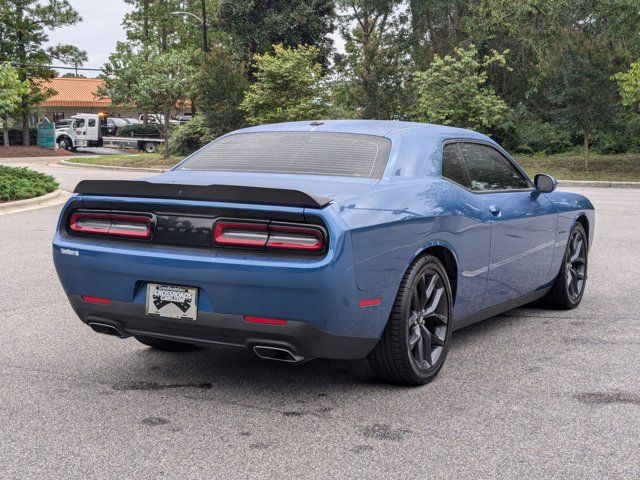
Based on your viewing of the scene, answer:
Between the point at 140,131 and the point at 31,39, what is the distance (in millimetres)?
8559

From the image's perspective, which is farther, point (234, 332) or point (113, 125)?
point (113, 125)

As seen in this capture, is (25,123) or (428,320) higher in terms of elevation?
(428,320)

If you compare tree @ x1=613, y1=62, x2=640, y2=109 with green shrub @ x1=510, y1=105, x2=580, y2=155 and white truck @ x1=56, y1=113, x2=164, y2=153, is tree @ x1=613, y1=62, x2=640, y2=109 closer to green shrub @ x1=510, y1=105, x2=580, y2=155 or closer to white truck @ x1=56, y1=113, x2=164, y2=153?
green shrub @ x1=510, y1=105, x2=580, y2=155

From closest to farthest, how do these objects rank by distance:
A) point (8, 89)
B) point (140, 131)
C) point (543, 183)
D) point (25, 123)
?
point (543, 183) → point (8, 89) → point (25, 123) → point (140, 131)

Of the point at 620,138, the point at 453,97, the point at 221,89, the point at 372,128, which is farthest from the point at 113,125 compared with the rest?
the point at 372,128

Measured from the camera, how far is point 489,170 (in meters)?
6.24

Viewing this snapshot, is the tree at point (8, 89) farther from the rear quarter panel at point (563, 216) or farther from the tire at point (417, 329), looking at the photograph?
the tire at point (417, 329)

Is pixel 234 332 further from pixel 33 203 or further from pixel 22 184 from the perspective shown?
pixel 22 184

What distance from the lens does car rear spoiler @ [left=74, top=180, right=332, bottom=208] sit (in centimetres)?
432

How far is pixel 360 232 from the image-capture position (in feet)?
14.5

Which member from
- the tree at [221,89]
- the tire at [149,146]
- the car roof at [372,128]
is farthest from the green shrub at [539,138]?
the car roof at [372,128]

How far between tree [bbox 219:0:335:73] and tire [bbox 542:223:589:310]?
38.8 meters

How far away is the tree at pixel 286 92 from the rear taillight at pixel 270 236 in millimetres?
28539

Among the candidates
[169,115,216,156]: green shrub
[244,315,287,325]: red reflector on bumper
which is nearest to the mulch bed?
[169,115,216,156]: green shrub
